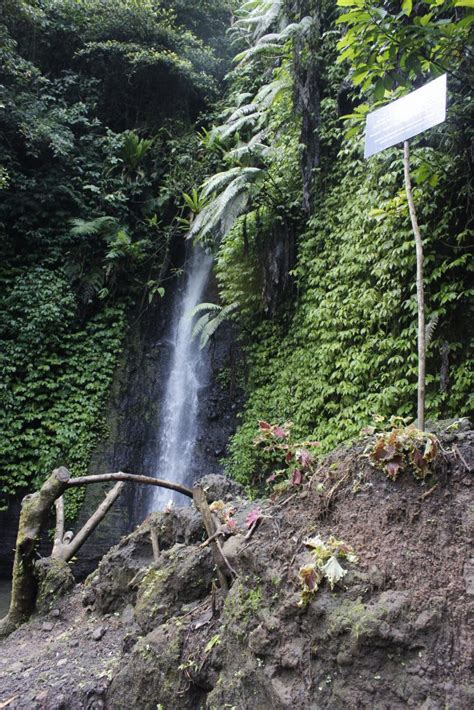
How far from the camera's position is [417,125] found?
243cm

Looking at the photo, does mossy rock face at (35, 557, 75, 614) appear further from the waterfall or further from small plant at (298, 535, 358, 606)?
the waterfall

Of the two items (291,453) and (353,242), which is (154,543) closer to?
(291,453)

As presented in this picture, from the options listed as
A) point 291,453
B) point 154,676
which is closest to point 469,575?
point 291,453

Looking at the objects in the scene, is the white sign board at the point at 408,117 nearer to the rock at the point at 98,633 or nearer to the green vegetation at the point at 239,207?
the green vegetation at the point at 239,207

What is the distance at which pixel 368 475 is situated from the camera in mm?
2006

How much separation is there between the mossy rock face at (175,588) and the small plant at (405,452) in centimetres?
128

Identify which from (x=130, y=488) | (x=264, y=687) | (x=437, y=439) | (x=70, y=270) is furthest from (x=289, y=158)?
(x=264, y=687)

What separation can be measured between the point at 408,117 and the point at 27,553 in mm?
4021

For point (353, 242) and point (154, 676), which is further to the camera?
point (353, 242)

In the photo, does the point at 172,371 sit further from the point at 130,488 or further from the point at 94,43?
the point at 94,43

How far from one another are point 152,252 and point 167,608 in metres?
8.68

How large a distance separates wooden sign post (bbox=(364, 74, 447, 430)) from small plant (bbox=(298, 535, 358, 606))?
27.7 inches

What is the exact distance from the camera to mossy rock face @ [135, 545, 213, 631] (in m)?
2.63

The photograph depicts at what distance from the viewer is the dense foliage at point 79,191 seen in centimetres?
900
